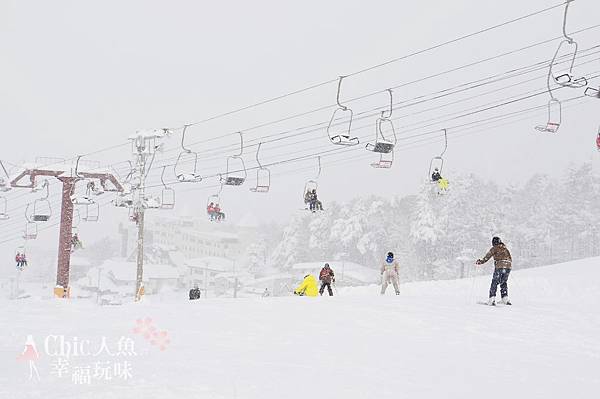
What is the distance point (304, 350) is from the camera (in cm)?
1124

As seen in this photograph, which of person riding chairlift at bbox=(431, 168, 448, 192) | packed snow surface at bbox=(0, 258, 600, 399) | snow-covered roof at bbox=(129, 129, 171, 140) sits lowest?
packed snow surface at bbox=(0, 258, 600, 399)

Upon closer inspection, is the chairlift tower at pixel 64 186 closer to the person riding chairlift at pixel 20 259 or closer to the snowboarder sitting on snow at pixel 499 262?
the person riding chairlift at pixel 20 259

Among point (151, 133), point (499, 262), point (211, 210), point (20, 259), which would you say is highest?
point (151, 133)

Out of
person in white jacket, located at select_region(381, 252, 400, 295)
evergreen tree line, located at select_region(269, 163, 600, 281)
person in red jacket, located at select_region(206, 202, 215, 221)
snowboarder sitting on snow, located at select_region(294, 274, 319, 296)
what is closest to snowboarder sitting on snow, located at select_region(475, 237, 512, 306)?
person in white jacket, located at select_region(381, 252, 400, 295)

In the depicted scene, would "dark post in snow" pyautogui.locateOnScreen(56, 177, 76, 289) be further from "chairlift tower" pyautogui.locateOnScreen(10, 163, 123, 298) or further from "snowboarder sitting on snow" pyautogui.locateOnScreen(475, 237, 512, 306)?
"snowboarder sitting on snow" pyautogui.locateOnScreen(475, 237, 512, 306)

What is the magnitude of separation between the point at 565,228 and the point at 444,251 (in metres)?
19.2

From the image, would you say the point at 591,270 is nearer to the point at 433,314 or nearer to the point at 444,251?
the point at 433,314

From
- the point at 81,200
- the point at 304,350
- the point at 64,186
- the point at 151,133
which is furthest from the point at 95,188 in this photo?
the point at 304,350

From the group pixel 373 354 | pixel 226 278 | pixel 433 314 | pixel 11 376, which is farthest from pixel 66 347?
pixel 226 278

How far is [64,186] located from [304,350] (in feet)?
93.9

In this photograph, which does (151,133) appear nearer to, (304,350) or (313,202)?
(313,202)

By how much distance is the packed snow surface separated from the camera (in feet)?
28.2

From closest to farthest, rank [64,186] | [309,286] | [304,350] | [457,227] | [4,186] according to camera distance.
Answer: [304,350] → [309,286] → [64,186] → [4,186] → [457,227]

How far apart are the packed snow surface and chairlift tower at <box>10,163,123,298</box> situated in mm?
17469
